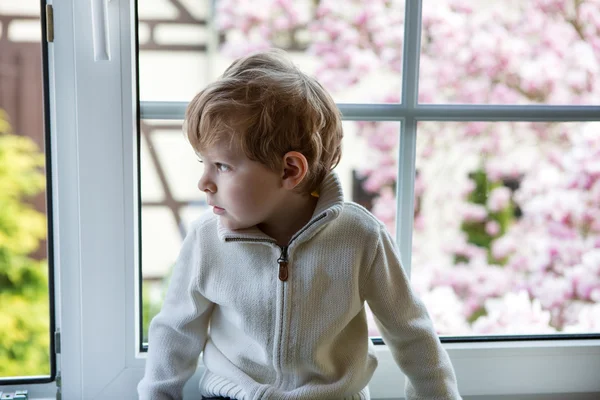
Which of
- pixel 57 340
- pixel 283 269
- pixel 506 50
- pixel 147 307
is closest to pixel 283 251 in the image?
pixel 283 269

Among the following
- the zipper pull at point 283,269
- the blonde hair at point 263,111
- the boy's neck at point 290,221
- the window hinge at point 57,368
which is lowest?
the window hinge at point 57,368

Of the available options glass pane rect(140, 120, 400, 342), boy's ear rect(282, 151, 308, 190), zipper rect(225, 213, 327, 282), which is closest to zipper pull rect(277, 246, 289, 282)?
zipper rect(225, 213, 327, 282)

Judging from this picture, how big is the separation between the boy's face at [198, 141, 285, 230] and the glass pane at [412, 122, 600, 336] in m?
0.38

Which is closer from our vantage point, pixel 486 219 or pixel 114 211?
pixel 114 211

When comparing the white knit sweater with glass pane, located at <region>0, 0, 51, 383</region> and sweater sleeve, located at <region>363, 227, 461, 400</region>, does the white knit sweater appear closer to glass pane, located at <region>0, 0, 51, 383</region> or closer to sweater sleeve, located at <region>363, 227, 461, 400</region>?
sweater sleeve, located at <region>363, 227, 461, 400</region>

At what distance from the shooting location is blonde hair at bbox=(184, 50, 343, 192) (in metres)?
1.03

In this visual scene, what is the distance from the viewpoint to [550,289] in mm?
1432

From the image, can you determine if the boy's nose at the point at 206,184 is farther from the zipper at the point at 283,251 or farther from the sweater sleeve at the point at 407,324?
the sweater sleeve at the point at 407,324

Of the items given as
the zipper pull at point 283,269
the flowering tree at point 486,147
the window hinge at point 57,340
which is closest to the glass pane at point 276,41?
the flowering tree at point 486,147

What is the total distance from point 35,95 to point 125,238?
29 centimetres

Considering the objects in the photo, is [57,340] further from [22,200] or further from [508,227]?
[508,227]

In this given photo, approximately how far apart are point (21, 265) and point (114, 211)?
0.21 metres

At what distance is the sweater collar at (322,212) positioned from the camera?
1.11 m

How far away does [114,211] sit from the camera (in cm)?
125
